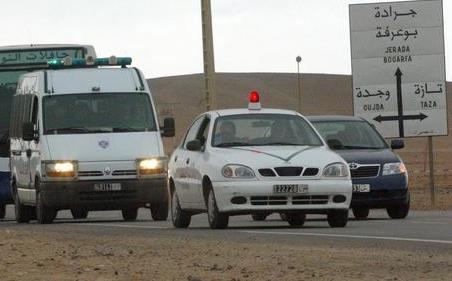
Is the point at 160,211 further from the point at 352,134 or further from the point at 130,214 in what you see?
the point at 352,134

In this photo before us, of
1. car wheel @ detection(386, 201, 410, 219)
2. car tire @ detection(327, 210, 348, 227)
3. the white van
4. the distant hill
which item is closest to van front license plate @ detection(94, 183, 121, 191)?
the white van

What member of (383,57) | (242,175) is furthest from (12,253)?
(383,57)

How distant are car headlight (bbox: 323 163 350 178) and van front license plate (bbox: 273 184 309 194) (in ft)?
1.09

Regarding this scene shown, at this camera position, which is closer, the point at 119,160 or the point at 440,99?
the point at 119,160

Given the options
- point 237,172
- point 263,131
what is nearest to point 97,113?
point 263,131

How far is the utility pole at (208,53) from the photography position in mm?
38625

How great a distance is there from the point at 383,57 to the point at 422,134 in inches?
75.7

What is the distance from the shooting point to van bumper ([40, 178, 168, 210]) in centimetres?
2506

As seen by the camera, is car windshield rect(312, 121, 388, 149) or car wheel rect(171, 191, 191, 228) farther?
car windshield rect(312, 121, 388, 149)

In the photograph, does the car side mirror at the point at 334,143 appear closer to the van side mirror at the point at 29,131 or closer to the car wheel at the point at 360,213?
the car wheel at the point at 360,213

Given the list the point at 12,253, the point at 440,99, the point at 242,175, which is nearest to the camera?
the point at 12,253

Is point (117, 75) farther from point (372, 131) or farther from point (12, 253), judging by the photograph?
point (12, 253)

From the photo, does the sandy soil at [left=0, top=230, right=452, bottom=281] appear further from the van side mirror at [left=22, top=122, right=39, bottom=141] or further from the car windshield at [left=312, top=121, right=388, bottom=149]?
the car windshield at [left=312, top=121, right=388, bottom=149]

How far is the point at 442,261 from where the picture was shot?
13820mm
